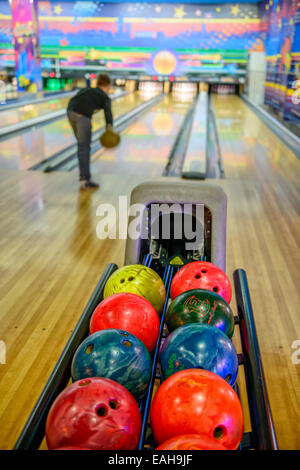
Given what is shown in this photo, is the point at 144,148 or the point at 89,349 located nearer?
the point at 89,349

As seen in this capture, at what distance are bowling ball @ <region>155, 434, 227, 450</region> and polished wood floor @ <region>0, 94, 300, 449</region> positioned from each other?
54cm

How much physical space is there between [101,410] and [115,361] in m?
0.20

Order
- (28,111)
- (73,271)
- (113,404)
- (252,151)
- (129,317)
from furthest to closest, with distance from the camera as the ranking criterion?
(28,111) → (252,151) → (73,271) → (129,317) → (113,404)

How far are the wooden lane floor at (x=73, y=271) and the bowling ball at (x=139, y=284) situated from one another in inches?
14.8

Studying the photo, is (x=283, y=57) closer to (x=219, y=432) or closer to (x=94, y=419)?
(x=219, y=432)

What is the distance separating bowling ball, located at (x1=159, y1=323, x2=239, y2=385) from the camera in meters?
1.28

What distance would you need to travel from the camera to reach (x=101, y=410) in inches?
41.5

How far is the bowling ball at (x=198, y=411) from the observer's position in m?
1.07

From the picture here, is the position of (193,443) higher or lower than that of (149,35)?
lower

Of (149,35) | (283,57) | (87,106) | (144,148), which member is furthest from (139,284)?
(149,35)

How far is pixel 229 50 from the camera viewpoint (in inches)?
534

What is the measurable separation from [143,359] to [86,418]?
0.30 m
